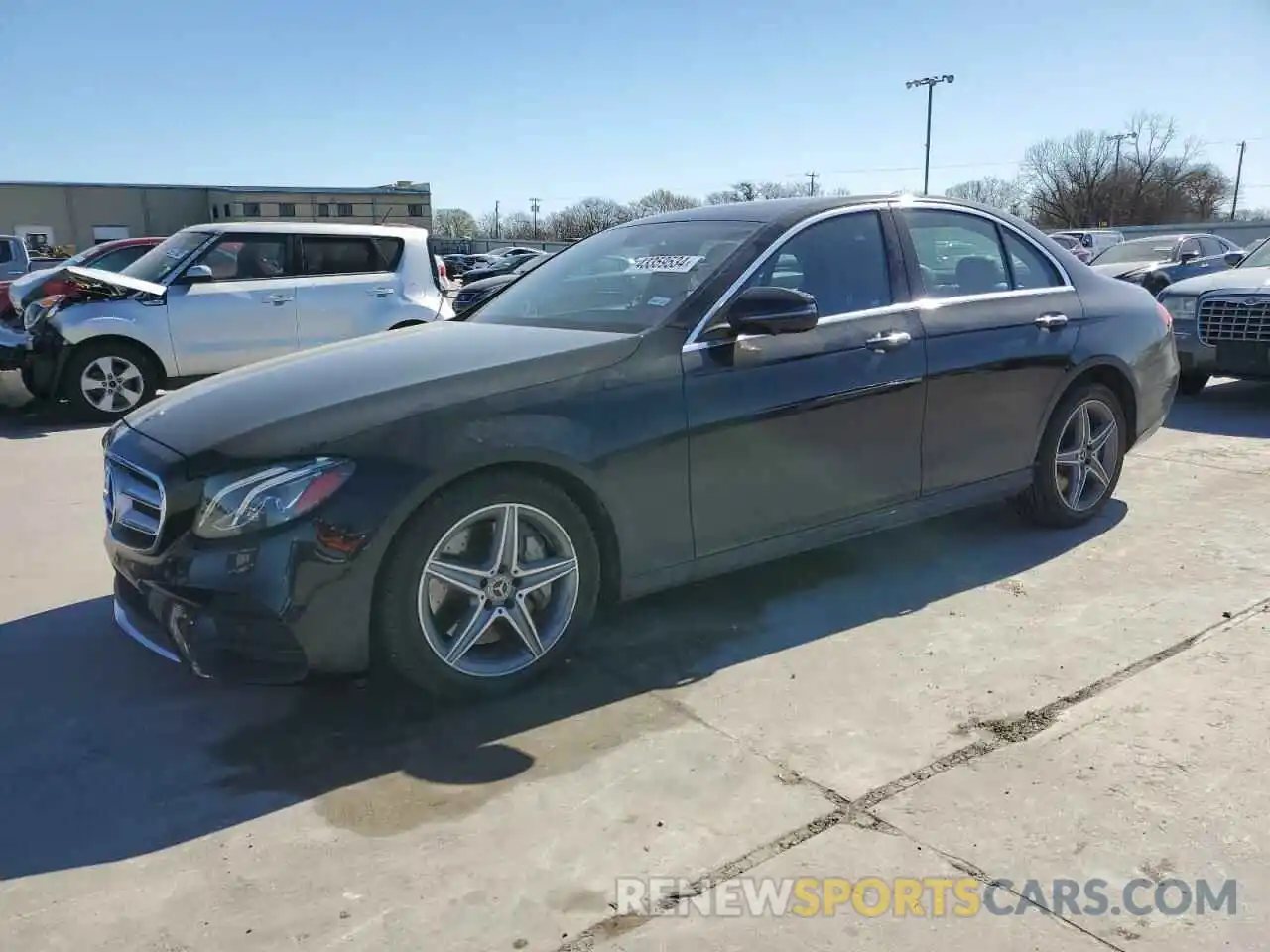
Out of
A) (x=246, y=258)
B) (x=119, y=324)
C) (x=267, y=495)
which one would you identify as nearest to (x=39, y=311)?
(x=119, y=324)

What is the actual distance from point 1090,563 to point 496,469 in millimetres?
2978

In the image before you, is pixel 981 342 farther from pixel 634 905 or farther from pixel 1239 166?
pixel 1239 166

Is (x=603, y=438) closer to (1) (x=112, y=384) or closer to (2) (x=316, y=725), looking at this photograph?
(2) (x=316, y=725)

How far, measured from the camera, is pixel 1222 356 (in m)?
8.48

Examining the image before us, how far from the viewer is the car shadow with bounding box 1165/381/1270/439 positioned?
25.7 feet

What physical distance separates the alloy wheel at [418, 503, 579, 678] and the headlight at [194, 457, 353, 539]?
395 millimetres

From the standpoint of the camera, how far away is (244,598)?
2904 mm

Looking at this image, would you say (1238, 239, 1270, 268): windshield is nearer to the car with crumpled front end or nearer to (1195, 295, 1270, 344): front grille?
the car with crumpled front end

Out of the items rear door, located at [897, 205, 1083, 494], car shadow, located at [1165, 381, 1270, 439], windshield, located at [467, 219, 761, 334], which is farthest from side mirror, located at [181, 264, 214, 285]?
car shadow, located at [1165, 381, 1270, 439]

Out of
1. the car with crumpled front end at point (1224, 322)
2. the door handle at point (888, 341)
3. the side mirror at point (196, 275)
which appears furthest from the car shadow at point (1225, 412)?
the side mirror at point (196, 275)

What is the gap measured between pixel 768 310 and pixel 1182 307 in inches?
269

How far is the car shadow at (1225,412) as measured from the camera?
25.7 feet

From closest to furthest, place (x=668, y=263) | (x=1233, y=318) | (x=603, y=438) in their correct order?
1. (x=603, y=438)
2. (x=668, y=263)
3. (x=1233, y=318)

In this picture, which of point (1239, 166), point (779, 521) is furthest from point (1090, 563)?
point (1239, 166)
